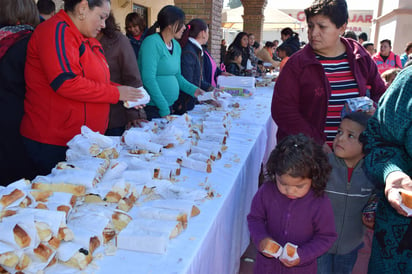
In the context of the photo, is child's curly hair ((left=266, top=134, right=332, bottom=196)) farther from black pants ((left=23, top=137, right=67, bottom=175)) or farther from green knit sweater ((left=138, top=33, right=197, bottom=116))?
green knit sweater ((left=138, top=33, right=197, bottom=116))

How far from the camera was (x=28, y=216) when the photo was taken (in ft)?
3.12

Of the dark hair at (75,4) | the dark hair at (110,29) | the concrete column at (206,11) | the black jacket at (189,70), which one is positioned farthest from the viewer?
the concrete column at (206,11)

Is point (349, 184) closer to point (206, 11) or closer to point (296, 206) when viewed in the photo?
point (296, 206)

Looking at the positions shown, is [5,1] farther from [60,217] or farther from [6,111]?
[60,217]

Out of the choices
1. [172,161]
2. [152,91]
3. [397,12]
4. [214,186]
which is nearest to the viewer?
[214,186]

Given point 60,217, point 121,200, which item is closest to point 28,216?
point 60,217

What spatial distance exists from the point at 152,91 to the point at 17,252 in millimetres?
1820

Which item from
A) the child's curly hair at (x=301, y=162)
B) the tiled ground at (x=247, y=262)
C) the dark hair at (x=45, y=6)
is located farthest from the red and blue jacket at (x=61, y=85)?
the dark hair at (x=45, y=6)

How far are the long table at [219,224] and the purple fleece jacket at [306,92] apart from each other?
366 millimetres

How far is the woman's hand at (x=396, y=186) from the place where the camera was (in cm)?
101

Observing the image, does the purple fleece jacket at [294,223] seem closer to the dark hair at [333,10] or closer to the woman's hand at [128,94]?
the woman's hand at [128,94]

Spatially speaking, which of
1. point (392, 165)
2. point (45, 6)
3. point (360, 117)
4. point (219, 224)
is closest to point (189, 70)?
point (45, 6)

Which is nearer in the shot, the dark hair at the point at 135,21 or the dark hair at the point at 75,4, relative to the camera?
the dark hair at the point at 75,4

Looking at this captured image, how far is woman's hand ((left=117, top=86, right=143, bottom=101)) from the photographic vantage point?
1812 millimetres
